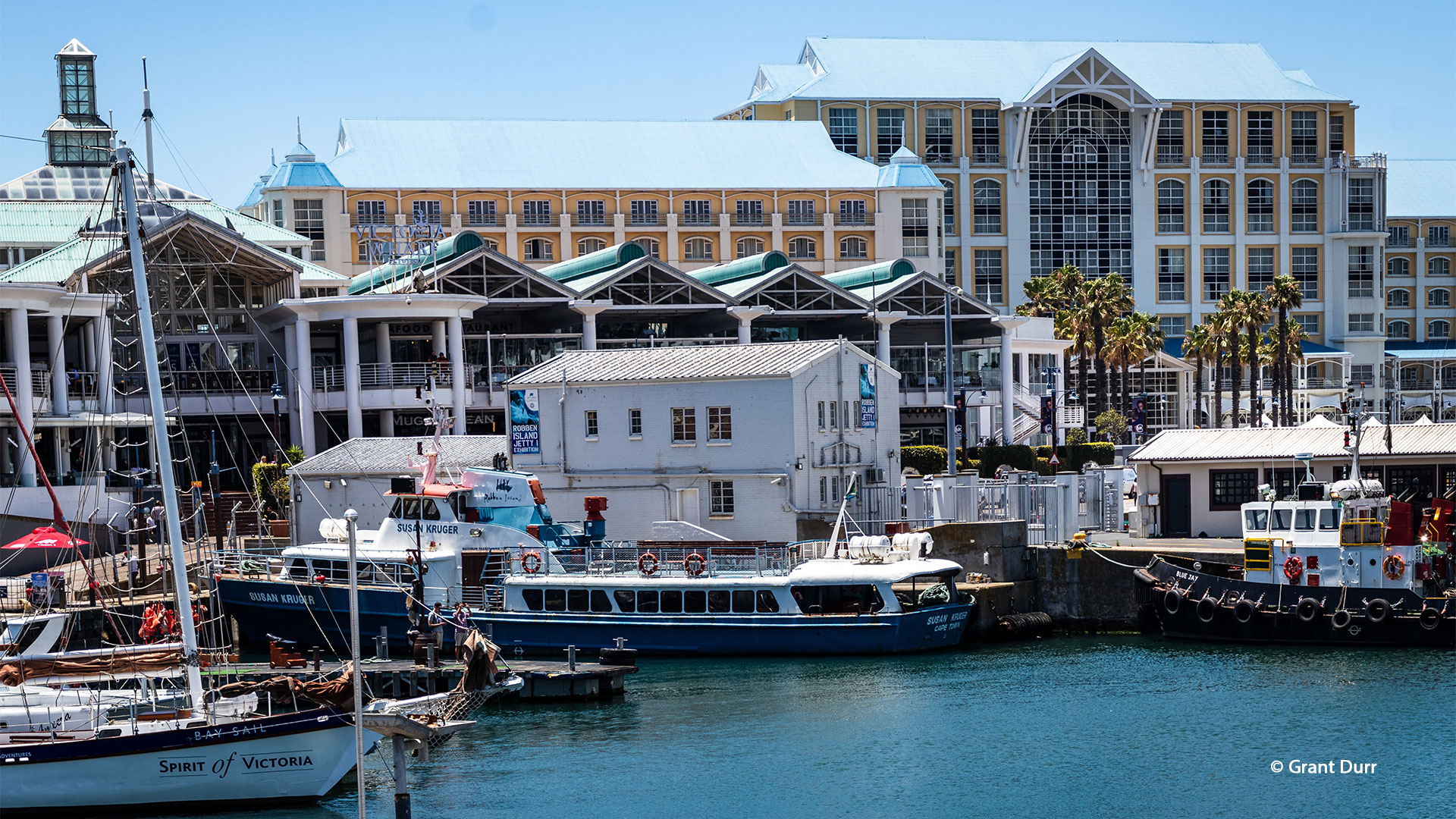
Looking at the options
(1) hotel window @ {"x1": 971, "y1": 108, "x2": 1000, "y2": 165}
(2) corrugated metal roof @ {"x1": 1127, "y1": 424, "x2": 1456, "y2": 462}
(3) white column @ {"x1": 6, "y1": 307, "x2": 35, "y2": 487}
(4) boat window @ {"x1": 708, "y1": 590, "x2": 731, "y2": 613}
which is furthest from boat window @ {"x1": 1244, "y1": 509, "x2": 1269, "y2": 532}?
(1) hotel window @ {"x1": 971, "y1": 108, "x2": 1000, "y2": 165}

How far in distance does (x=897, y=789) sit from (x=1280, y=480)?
25.9 metres

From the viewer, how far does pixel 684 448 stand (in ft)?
187

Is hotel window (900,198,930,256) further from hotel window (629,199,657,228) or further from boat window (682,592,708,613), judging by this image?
boat window (682,592,708,613)

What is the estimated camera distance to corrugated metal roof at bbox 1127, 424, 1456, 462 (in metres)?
54.0

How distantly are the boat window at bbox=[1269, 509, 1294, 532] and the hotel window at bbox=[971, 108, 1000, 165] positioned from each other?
3212 inches

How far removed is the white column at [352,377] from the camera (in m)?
71.5

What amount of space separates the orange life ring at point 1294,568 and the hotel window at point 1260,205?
8535 centimetres

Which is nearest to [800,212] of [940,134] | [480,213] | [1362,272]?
[480,213]

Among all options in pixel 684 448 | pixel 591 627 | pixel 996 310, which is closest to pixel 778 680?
pixel 591 627

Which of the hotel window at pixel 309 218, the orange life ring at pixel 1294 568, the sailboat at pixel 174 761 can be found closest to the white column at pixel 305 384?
the hotel window at pixel 309 218

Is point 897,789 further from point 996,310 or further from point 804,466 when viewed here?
point 996,310

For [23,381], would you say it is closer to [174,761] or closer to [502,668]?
[502,668]

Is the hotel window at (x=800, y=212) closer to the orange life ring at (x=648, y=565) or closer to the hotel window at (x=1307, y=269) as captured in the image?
the hotel window at (x=1307, y=269)

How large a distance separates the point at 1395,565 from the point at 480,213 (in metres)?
66.7
